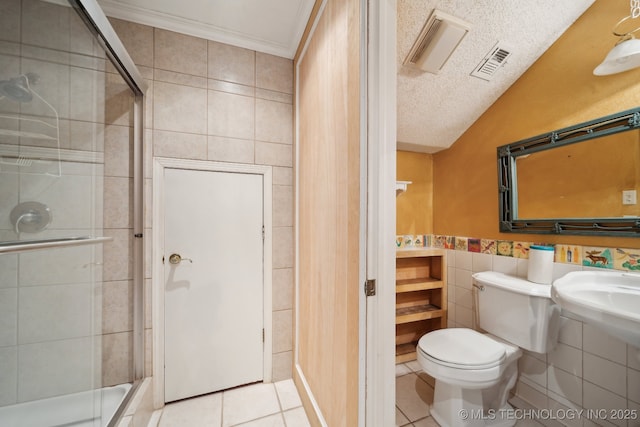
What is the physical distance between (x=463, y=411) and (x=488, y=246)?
1.13m

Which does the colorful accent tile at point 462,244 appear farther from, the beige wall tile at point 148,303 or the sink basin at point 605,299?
the beige wall tile at point 148,303

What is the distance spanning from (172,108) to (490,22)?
204 centimetres

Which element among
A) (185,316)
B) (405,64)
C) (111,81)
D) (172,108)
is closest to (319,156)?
(405,64)

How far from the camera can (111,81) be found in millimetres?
1293

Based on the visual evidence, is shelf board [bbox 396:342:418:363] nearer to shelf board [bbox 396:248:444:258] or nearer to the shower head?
shelf board [bbox 396:248:444:258]

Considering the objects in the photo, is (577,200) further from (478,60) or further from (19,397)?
(19,397)

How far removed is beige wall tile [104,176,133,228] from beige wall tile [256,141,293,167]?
0.82 metres

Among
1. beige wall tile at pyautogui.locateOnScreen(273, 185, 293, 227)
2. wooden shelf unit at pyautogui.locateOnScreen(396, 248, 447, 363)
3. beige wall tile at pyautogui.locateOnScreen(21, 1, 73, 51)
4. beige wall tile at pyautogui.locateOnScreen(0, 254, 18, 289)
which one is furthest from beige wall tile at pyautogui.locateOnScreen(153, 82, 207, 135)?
wooden shelf unit at pyautogui.locateOnScreen(396, 248, 447, 363)

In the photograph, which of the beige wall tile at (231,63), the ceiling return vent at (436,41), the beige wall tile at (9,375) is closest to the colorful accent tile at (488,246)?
the ceiling return vent at (436,41)

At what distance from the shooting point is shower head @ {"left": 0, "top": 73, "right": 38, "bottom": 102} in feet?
3.03

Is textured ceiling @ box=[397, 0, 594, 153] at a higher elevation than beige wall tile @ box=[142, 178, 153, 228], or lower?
higher

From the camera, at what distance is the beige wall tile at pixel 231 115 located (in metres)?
1.61

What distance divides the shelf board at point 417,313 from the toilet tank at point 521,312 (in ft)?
1.70

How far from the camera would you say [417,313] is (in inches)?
79.5
